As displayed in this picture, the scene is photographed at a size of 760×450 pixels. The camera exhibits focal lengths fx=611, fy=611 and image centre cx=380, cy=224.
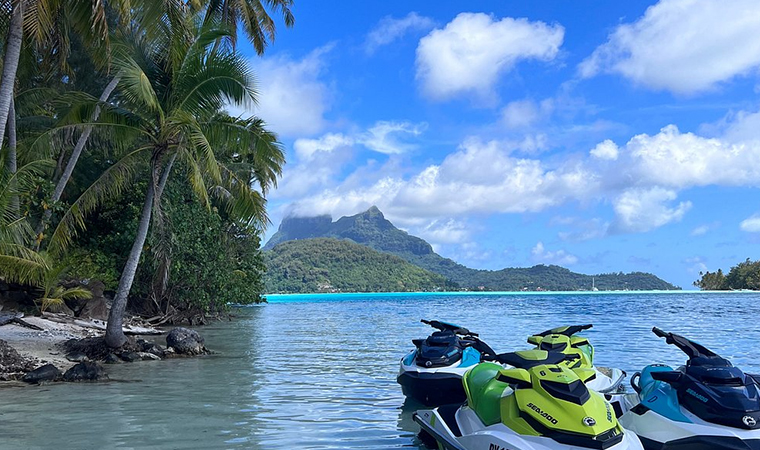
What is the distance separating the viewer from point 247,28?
25531 mm

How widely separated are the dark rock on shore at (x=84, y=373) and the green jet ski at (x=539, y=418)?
26.3 ft

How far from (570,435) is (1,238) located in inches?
493

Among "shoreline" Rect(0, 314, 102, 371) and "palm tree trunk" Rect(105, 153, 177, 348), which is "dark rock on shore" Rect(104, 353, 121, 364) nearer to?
"palm tree trunk" Rect(105, 153, 177, 348)

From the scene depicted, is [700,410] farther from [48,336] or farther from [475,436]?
[48,336]

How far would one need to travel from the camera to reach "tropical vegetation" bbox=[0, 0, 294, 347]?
12.7m

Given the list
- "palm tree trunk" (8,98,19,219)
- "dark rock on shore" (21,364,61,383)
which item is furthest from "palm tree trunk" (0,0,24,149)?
"dark rock on shore" (21,364,61,383)

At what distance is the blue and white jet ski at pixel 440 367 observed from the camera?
24.9ft

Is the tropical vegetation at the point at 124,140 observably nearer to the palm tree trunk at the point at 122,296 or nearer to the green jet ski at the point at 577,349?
the palm tree trunk at the point at 122,296

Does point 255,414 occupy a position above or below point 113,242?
below

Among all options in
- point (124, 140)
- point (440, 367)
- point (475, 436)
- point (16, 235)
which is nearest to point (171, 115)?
point (124, 140)

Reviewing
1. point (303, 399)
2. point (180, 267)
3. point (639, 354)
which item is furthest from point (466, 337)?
point (180, 267)

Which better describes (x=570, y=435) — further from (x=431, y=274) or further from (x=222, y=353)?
(x=431, y=274)

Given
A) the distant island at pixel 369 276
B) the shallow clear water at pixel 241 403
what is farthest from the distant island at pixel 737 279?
the shallow clear water at pixel 241 403

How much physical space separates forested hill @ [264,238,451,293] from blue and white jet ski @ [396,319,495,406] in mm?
107888
